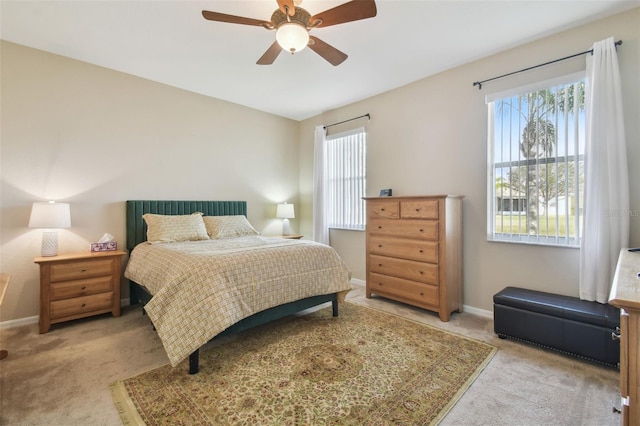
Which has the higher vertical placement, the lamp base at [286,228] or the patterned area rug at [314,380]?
the lamp base at [286,228]

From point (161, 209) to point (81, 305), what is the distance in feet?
4.46

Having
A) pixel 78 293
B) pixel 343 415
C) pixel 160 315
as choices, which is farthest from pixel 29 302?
pixel 343 415

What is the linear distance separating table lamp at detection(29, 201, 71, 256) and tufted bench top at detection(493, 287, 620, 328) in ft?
→ 13.9

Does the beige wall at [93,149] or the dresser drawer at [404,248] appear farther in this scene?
the dresser drawer at [404,248]

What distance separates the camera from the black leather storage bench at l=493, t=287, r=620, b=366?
2.07 metres

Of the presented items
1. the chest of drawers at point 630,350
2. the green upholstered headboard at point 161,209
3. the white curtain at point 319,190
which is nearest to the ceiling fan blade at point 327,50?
the chest of drawers at point 630,350

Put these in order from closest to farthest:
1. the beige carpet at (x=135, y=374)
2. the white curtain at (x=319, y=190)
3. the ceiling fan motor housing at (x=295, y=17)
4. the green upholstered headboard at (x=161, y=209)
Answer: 1. the beige carpet at (x=135, y=374)
2. the ceiling fan motor housing at (x=295, y=17)
3. the green upholstered headboard at (x=161, y=209)
4. the white curtain at (x=319, y=190)

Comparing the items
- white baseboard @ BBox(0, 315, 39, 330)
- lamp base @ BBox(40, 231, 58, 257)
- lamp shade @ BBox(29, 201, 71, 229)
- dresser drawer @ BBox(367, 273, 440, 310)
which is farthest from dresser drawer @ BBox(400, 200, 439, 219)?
white baseboard @ BBox(0, 315, 39, 330)

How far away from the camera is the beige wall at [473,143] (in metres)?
2.41

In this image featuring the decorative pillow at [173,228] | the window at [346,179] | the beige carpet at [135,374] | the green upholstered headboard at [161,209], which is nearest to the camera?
the beige carpet at [135,374]

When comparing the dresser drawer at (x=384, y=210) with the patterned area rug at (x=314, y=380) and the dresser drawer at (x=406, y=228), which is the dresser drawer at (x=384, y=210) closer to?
the dresser drawer at (x=406, y=228)

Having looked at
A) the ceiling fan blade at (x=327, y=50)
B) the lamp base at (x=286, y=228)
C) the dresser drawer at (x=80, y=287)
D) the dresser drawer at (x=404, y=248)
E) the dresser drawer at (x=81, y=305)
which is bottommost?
the dresser drawer at (x=81, y=305)

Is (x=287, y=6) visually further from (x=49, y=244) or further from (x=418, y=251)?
(x=49, y=244)

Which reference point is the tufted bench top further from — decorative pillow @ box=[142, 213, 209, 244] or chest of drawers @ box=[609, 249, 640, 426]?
decorative pillow @ box=[142, 213, 209, 244]
